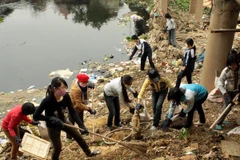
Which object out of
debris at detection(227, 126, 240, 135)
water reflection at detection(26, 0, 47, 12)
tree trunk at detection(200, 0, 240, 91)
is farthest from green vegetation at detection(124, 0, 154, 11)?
debris at detection(227, 126, 240, 135)

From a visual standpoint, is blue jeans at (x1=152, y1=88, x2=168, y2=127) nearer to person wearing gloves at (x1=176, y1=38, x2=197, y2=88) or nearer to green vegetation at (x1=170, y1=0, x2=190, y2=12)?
person wearing gloves at (x1=176, y1=38, x2=197, y2=88)

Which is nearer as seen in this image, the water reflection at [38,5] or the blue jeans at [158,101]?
the blue jeans at [158,101]


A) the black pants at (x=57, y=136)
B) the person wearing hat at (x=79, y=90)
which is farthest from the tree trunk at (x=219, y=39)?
the black pants at (x=57, y=136)

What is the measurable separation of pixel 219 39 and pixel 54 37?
10974mm

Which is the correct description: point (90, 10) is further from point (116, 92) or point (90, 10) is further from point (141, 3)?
point (116, 92)

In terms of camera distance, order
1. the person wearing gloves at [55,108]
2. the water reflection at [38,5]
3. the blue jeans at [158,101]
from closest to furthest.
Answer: the person wearing gloves at [55,108], the blue jeans at [158,101], the water reflection at [38,5]

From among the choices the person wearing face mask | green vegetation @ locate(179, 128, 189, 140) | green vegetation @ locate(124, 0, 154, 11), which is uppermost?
green vegetation @ locate(124, 0, 154, 11)

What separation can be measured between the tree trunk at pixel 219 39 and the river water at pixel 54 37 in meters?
6.51

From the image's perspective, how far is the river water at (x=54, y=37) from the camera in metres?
12.2

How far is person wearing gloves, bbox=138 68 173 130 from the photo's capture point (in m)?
5.07

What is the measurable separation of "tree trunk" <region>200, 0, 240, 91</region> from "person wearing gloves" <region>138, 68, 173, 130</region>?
1585 millimetres

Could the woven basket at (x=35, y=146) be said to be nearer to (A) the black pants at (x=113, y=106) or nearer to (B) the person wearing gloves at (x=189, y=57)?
(A) the black pants at (x=113, y=106)

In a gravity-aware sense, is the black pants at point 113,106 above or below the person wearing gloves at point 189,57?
below

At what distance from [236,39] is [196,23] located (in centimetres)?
280
